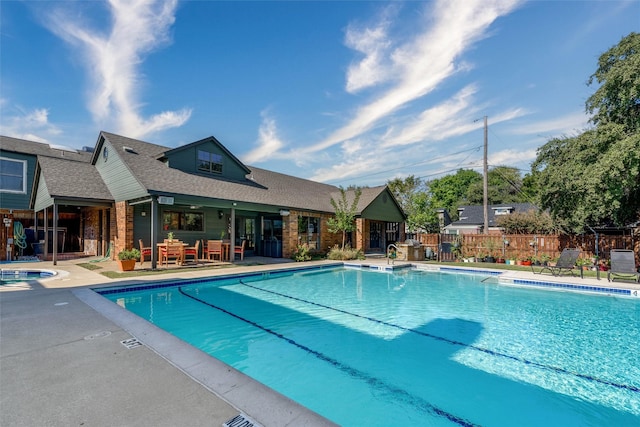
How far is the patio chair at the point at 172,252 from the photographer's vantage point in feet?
39.9

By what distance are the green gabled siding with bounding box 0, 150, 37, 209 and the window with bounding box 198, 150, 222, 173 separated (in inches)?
382

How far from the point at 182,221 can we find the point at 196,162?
325 centimetres

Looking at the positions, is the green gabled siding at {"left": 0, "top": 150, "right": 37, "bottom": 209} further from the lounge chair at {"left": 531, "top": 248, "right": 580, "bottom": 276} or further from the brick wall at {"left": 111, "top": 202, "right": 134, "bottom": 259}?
the lounge chair at {"left": 531, "top": 248, "right": 580, "bottom": 276}

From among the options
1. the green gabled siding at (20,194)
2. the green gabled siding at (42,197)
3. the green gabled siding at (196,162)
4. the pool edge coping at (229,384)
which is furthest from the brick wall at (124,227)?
the pool edge coping at (229,384)

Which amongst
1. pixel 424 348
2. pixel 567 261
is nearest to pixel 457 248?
pixel 567 261

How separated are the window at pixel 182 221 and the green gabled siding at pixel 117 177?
6.00 ft

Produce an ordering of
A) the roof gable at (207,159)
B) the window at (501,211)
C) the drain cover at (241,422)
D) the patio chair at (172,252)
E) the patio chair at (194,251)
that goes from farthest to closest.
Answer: the window at (501,211) → the roof gable at (207,159) → the patio chair at (194,251) → the patio chair at (172,252) → the drain cover at (241,422)

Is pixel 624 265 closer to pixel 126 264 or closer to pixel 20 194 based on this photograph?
pixel 126 264

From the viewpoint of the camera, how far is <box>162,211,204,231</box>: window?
1395 centimetres

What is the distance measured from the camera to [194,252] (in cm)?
1402

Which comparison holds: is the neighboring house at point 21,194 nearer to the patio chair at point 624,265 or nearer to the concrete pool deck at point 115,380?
the concrete pool deck at point 115,380

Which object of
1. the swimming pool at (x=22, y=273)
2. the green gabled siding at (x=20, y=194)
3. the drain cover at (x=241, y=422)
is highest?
the green gabled siding at (x=20, y=194)

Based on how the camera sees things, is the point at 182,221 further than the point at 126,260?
Yes

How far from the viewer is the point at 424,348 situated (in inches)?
202
